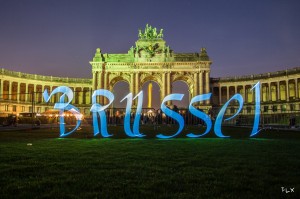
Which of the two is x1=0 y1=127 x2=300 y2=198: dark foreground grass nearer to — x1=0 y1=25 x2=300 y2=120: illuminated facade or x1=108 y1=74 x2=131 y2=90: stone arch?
x1=0 y1=25 x2=300 y2=120: illuminated facade

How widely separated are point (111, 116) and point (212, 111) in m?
11.4

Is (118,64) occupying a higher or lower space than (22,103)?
higher

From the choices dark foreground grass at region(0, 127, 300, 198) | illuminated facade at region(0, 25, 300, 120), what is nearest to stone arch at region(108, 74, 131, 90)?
illuminated facade at region(0, 25, 300, 120)

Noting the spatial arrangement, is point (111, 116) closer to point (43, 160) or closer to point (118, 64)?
point (43, 160)

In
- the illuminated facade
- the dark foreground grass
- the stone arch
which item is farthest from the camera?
the stone arch

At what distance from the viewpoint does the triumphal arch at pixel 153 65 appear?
63.0m

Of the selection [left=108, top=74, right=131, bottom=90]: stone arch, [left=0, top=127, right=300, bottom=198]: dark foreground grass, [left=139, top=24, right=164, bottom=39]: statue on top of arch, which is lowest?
[left=0, top=127, right=300, bottom=198]: dark foreground grass

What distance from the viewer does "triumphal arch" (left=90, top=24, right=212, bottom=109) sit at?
6300 centimetres

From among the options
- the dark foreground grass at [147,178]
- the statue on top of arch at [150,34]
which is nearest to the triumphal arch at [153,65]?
the statue on top of arch at [150,34]

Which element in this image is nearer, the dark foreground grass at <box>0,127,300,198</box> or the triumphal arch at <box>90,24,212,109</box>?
the dark foreground grass at <box>0,127,300,198</box>

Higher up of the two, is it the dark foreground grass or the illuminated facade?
the illuminated facade

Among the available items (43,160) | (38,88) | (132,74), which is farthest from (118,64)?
(43,160)

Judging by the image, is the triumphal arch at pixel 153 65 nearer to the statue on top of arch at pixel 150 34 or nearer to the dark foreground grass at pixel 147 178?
the statue on top of arch at pixel 150 34

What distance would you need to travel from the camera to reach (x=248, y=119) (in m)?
31.9
